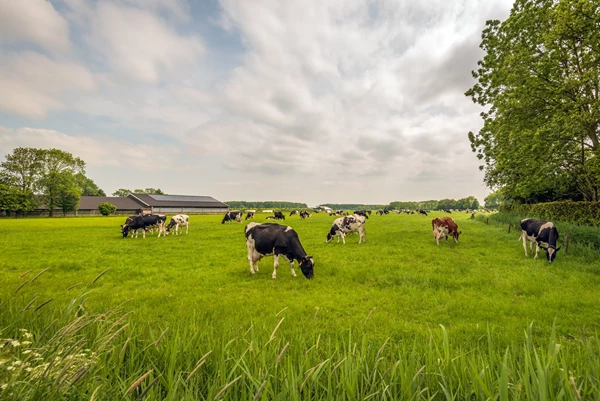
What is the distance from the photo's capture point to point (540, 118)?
16.6m

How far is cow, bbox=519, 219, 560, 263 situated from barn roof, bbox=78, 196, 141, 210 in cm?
9182

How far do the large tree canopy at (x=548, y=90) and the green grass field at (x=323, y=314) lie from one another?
6879 millimetres

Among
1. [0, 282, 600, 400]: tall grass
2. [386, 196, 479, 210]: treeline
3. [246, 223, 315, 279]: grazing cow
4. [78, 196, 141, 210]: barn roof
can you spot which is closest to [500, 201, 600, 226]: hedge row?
[246, 223, 315, 279]: grazing cow

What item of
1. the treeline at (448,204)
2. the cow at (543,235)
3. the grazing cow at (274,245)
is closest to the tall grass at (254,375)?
the grazing cow at (274,245)

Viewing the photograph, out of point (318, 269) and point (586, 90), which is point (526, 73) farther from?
point (318, 269)

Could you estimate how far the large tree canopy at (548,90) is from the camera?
45.6 feet

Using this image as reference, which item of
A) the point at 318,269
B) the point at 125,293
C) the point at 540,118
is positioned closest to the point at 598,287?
the point at 318,269

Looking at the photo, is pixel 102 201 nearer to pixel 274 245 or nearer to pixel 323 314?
pixel 274 245

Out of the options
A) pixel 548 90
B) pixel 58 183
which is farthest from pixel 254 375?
pixel 58 183

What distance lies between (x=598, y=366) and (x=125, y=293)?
32.4 ft

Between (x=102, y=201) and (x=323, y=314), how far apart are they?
95.4 m

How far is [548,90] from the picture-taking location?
1537 cm

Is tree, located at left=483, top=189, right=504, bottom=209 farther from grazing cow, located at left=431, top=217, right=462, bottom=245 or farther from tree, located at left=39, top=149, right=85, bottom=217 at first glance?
tree, located at left=39, top=149, right=85, bottom=217

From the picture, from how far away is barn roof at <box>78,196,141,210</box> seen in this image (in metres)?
71.4
